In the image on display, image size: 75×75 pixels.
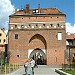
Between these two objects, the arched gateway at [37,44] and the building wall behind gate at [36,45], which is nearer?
the building wall behind gate at [36,45]

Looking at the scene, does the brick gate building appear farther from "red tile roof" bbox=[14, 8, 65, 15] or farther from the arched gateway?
"red tile roof" bbox=[14, 8, 65, 15]

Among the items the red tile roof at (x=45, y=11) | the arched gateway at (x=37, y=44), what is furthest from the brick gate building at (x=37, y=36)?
the red tile roof at (x=45, y=11)

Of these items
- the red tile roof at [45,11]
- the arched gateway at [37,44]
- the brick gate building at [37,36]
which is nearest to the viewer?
the brick gate building at [37,36]

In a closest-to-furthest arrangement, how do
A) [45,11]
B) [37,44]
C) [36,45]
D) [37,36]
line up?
[36,45]
[37,44]
[37,36]
[45,11]

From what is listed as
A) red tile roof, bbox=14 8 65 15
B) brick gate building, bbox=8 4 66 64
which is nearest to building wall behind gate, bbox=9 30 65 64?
brick gate building, bbox=8 4 66 64

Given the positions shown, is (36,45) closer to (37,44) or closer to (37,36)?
(37,44)

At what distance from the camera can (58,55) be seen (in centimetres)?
6781

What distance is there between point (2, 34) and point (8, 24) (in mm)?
32065

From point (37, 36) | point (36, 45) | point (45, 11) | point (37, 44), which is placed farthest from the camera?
point (45, 11)

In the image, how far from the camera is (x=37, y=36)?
70.1 meters

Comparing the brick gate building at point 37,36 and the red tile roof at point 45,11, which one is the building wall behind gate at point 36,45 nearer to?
the brick gate building at point 37,36

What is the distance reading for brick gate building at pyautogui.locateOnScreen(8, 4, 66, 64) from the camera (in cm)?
6819

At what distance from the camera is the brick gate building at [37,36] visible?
68.2m

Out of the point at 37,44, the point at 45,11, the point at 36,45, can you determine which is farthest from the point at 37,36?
the point at 45,11
